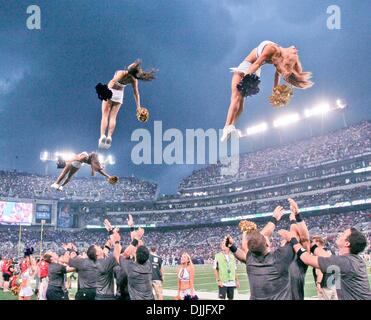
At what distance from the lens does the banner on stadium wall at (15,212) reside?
198ft

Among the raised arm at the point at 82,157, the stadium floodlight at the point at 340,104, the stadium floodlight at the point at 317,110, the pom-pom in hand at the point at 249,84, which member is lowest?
the raised arm at the point at 82,157

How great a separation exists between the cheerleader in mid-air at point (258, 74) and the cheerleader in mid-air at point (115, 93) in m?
1.58

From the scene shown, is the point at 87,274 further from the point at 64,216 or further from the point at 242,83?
the point at 64,216

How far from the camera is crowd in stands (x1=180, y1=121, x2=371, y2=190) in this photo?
55781 mm

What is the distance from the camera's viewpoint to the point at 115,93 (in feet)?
23.2

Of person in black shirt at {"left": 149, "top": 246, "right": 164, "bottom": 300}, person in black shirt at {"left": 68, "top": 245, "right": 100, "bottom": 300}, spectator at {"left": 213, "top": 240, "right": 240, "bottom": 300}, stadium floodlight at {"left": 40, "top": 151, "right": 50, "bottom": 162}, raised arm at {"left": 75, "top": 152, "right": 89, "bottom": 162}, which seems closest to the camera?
raised arm at {"left": 75, "top": 152, "right": 89, "bottom": 162}

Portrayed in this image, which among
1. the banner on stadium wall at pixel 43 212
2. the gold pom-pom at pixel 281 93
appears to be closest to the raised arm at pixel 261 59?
the gold pom-pom at pixel 281 93

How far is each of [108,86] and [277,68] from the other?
9.07 feet

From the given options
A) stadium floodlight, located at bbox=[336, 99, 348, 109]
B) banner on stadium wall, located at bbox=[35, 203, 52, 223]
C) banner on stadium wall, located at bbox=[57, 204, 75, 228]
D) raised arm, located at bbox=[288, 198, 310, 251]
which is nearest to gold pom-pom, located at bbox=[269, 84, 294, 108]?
raised arm, located at bbox=[288, 198, 310, 251]

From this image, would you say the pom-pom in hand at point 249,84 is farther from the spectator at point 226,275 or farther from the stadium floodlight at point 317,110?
the stadium floodlight at point 317,110

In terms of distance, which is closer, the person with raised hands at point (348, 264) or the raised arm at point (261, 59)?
the person with raised hands at point (348, 264)

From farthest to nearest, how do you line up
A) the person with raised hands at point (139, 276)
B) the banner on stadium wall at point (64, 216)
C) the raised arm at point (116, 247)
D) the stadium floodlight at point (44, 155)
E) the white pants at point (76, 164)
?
1. the banner on stadium wall at point (64, 216)
2. the stadium floodlight at point (44, 155)
3. the raised arm at point (116, 247)
4. the white pants at point (76, 164)
5. the person with raised hands at point (139, 276)

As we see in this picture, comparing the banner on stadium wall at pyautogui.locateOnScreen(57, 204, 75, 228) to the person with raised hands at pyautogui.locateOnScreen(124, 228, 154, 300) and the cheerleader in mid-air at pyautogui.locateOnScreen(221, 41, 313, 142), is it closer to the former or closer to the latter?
the person with raised hands at pyautogui.locateOnScreen(124, 228, 154, 300)

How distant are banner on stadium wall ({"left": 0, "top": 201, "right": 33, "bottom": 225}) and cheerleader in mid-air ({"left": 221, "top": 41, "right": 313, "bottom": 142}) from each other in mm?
60608
